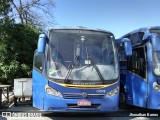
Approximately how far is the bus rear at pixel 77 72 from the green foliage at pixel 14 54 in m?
8.95

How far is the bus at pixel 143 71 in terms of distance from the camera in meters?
10.3

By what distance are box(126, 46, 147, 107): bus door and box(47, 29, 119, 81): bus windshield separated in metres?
1.03

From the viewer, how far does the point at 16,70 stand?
63.3 feet

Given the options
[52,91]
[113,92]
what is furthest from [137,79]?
[52,91]

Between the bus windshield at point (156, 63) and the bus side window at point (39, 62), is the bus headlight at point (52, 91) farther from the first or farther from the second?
the bus windshield at point (156, 63)

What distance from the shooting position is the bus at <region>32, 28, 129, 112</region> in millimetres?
9703

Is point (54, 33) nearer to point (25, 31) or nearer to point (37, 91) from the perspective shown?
point (37, 91)

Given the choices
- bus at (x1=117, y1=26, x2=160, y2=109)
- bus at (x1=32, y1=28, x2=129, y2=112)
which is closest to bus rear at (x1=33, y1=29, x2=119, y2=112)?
bus at (x1=32, y1=28, x2=129, y2=112)

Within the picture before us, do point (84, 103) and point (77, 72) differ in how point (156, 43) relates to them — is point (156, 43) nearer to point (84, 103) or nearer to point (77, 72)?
point (77, 72)

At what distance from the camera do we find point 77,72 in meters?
9.88

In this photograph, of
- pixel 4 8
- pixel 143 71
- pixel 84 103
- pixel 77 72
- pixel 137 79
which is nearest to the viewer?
pixel 84 103

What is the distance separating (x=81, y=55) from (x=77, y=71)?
23.2 inches

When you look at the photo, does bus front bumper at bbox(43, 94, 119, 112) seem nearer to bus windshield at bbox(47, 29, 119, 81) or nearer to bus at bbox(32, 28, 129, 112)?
bus at bbox(32, 28, 129, 112)

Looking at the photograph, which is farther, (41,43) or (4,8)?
(4,8)
